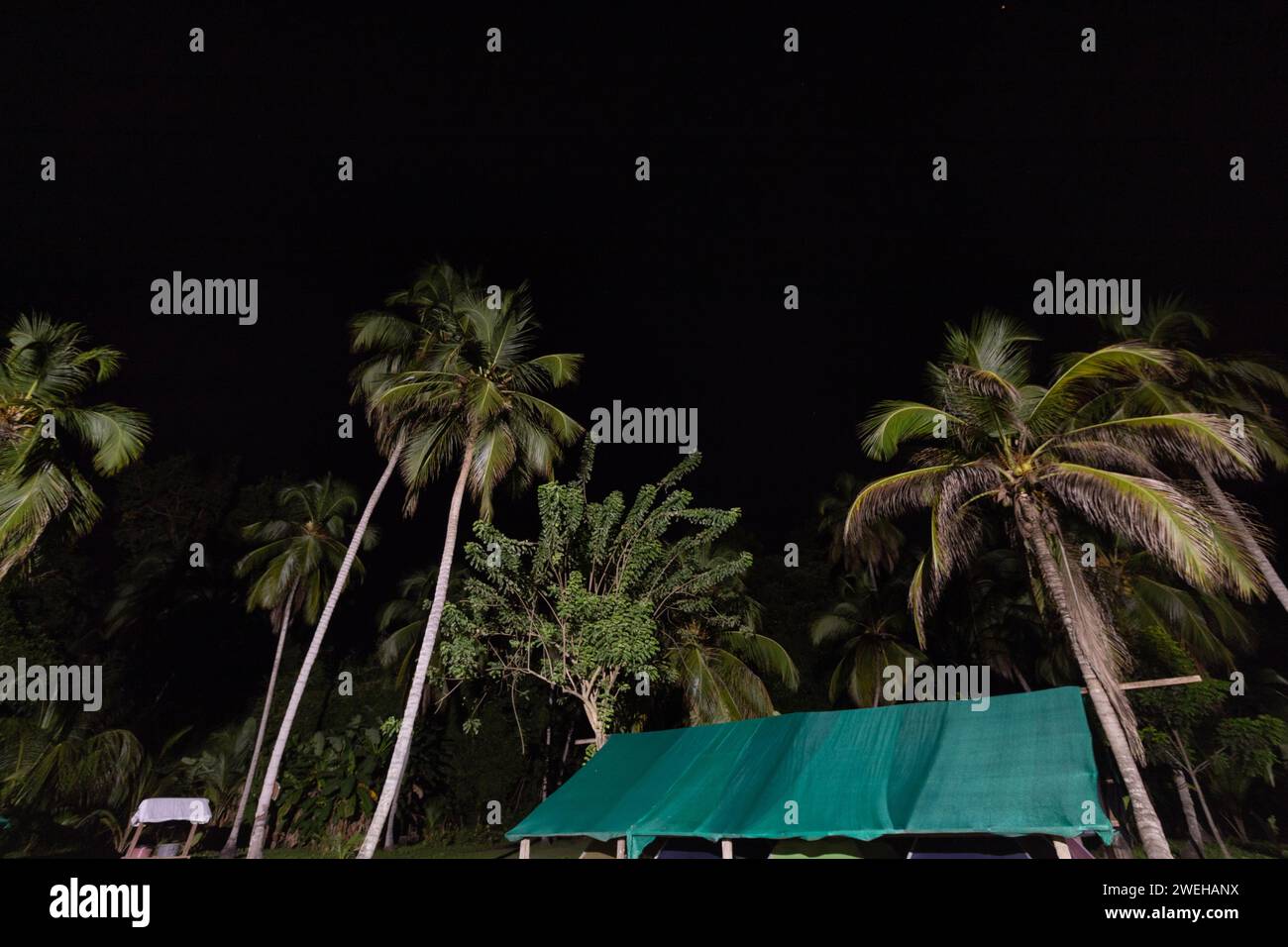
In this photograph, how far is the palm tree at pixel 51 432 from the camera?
15336 mm

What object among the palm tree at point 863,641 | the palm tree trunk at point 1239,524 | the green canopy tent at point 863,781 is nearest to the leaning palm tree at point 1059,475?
the palm tree trunk at point 1239,524

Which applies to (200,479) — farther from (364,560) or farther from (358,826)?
(358,826)

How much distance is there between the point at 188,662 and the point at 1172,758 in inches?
1180

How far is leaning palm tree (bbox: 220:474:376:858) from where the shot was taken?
84.7 ft

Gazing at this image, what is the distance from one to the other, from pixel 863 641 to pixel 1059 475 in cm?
1691

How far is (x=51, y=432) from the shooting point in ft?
52.3

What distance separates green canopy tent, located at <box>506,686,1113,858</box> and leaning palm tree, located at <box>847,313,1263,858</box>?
73.9 inches

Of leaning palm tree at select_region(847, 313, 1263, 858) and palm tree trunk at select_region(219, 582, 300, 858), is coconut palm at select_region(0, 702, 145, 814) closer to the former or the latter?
palm tree trunk at select_region(219, 582, 300, 858)

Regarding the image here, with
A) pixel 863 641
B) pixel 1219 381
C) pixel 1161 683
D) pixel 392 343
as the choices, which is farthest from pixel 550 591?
pixel 1219 381

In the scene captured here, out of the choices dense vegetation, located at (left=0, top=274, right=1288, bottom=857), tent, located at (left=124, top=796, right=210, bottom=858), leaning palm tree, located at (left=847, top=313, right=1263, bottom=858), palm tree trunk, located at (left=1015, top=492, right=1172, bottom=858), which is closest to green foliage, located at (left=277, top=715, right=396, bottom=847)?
dense vegetation, located at (left=0, top=274, right=1288, bottom=857)

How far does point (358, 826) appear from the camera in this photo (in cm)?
2536
